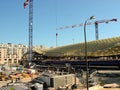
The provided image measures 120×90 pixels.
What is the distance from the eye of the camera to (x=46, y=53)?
163 metres

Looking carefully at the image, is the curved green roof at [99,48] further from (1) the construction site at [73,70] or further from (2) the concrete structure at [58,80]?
(2) the concrete structure at [58,80]

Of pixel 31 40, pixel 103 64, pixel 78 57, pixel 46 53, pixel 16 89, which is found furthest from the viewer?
pixel 46 53

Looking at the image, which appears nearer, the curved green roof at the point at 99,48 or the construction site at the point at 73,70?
the construction site at the point at 73,70

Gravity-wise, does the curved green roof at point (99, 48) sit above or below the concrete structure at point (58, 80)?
above

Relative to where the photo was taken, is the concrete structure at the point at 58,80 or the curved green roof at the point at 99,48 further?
the curved green roof at the point at 99,48

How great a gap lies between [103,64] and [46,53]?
251 feet

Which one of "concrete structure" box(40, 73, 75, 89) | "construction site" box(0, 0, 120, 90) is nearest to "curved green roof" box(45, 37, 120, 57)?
"construction site" box(0, 0, 120, 90)

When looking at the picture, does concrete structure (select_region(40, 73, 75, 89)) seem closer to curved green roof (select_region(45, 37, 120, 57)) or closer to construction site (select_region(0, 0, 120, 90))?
construction site (select_region(0, 0, 120, 90))

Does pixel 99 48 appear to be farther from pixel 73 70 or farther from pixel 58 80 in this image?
pixel 58 80

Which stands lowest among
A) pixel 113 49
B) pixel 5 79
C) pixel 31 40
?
pixel 5 79

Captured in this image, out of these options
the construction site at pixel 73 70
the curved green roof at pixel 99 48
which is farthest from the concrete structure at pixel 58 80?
the curved green roof at pixel 99 48

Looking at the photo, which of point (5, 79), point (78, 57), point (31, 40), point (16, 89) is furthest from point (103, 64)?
point (31, 40)

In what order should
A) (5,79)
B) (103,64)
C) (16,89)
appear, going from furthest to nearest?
(103,64) → (5,79) → (16,89)

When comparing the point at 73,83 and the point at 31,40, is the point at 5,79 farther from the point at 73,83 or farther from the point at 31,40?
the point at 31,40
